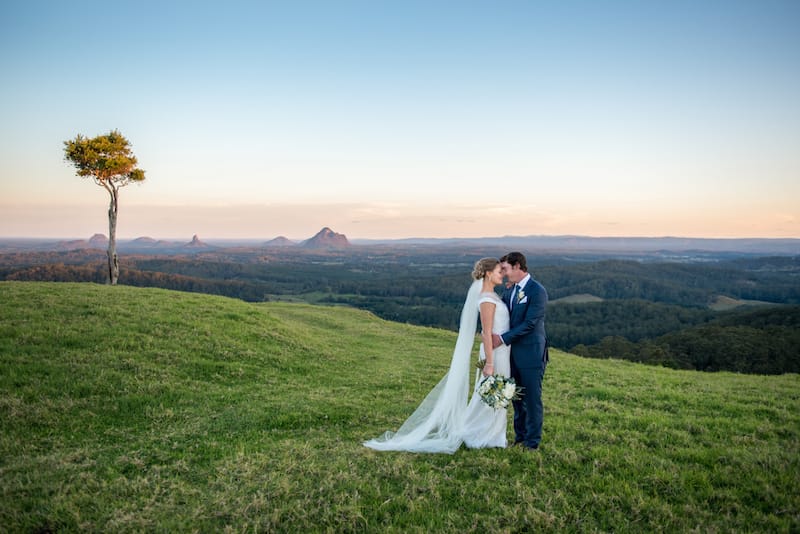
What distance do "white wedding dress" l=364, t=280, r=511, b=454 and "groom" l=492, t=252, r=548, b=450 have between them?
0.86 feet

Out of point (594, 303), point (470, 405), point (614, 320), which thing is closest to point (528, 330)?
point (470, 405)

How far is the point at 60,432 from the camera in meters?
8.61

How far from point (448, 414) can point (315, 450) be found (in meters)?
2.91

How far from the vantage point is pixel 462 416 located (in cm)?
839

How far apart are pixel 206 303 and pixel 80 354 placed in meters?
9.90

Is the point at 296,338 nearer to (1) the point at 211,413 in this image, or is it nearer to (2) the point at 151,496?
(1) the point at 211,413

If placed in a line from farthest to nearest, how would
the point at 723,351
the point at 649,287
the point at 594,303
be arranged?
1. the point at 649,287
2. the point at 594,303
3. the point at 723,351

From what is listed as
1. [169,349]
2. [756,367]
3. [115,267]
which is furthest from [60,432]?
[756,367]

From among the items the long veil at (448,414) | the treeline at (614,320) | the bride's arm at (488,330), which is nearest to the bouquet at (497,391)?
the bride's arm at (488,330)

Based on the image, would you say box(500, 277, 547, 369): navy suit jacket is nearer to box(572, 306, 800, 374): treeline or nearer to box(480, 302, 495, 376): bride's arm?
box(480, 302, 495, 376): bride's arm

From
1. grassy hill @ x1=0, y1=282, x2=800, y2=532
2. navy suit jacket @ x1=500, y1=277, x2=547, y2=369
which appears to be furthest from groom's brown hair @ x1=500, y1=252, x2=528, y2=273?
grassy hill @ x1=0, y1=282, x2=800, y2=532

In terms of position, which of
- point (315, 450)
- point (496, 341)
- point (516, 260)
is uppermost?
point (516, 260)

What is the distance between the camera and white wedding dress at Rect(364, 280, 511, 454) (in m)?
8.06

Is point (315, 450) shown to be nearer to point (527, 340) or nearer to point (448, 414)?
point (448, 414)
